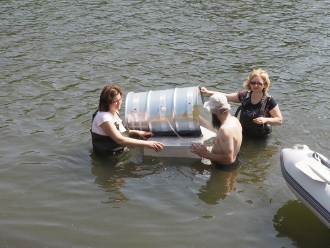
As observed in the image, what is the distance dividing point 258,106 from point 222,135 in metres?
1.63

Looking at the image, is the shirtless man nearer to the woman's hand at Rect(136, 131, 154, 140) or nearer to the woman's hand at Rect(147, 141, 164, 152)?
the woman's hand at Rect(147, 141, 164, 152)

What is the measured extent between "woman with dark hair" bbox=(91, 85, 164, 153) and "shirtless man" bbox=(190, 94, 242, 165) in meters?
0.86

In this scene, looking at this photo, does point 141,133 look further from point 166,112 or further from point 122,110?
point 122,110

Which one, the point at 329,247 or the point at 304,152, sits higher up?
the point at 304,152

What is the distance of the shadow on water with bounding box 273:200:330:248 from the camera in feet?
22.5

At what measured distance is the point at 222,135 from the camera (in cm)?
802

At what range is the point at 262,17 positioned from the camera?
1923 cm

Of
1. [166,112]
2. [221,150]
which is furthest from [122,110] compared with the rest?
[221,150]

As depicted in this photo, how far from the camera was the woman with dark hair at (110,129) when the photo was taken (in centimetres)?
858

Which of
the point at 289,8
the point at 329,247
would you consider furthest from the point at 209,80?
the point at 289,8

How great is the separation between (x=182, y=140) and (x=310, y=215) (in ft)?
8.11

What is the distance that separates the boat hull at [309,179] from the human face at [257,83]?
1910 millimetres

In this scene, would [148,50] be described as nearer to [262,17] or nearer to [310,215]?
[262,17]

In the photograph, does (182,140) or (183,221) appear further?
(182,140)
